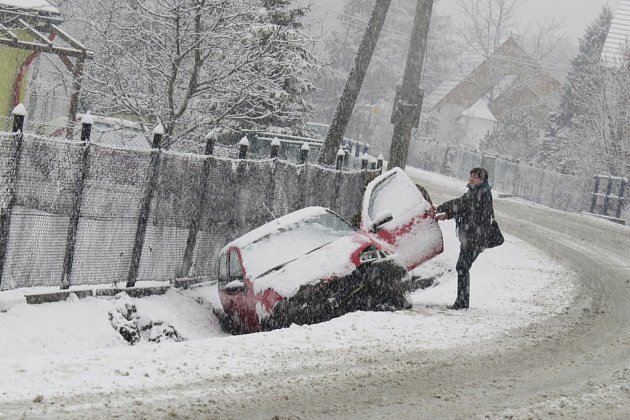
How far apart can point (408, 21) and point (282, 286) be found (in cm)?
6224

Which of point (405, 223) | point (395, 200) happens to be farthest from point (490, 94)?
point (405, 223)

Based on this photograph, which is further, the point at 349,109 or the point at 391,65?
the point at 391,65

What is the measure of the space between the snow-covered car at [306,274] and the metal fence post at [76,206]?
183cm

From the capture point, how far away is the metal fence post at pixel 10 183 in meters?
8.56

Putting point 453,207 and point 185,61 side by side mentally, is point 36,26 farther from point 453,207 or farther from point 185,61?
point 453,207

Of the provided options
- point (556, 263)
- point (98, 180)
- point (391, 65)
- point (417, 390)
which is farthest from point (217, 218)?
point (391, 65)

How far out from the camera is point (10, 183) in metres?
8.59

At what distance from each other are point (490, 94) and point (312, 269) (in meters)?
53.4

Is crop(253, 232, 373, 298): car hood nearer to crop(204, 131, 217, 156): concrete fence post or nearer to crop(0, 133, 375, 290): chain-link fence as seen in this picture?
crop(0, 133, 375, 290): chain-link fence

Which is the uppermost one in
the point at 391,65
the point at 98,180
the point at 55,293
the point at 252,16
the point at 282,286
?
the point at 391,65

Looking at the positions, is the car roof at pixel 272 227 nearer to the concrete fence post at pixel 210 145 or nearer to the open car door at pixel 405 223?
the open car door at pixel 405 223

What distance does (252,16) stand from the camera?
16812 millimetres

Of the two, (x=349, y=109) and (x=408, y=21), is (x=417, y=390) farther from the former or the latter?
(x=408, y=21)

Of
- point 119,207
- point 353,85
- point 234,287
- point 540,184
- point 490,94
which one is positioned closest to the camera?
point 234,287
